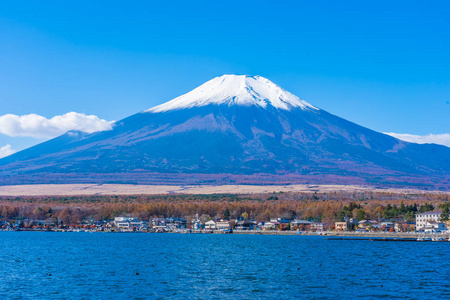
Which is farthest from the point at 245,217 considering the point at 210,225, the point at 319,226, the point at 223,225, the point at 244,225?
the point at 319,226

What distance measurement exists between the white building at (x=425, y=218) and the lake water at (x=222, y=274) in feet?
127

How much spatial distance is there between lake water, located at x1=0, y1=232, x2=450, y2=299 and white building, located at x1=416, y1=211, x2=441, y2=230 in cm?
3880

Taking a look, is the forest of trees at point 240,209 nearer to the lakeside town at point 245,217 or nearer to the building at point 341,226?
the lakeside town at point 245,217

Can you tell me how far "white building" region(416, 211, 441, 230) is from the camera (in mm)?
106125

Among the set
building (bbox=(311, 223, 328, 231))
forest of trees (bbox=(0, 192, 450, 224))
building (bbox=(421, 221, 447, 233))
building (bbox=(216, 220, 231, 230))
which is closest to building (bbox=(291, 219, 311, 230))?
building (bbox=(311, 223, 328, 231))

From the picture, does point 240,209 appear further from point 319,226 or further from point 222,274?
point 222,274

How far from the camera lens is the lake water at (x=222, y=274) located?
124ft

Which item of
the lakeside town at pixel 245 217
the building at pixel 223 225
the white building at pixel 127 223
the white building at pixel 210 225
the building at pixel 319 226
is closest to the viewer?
the lakeside town at pixel 245 217

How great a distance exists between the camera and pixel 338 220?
391 ft

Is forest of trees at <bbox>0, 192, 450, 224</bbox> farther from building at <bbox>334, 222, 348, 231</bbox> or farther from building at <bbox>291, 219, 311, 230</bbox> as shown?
building at <bbox>291, 219, 311, 230</bbox>

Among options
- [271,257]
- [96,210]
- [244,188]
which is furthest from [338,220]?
[244,188]

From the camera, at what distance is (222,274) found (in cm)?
4603

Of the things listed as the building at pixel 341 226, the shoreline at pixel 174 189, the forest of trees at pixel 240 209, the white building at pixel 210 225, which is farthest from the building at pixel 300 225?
the shoreline at pixel 174 189

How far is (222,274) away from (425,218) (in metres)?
69.1
